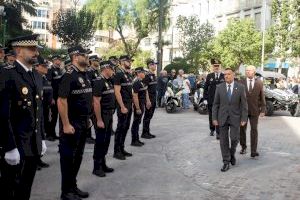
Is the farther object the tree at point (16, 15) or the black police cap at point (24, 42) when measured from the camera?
the tree at point (16, 15)

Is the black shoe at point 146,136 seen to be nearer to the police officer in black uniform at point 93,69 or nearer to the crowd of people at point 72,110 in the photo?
the crowd of people at point 72,110

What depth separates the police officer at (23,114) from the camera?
213 inches

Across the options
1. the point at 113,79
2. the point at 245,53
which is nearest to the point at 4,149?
the point at 113,79

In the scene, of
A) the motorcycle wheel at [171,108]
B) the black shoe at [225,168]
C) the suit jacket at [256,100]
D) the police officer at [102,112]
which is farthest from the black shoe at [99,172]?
the motorcycle wheel at [171,108]

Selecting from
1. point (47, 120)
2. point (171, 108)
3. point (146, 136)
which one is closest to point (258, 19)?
point (171, 108)

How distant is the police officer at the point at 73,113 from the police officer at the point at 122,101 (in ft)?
9.53

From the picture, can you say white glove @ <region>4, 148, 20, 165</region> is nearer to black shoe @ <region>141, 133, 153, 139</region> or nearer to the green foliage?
black shoe @ <region>141, 133, 153, 139</region>

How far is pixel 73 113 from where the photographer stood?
715 centimetres

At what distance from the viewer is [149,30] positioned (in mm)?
60688

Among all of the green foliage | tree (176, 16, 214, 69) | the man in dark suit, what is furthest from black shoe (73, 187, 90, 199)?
tree (176, 16, 214, 69)

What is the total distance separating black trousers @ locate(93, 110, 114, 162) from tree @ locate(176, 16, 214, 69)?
34.8 meters

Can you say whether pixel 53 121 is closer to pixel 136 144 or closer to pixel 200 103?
pixel 136 144

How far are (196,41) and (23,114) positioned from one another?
41865 millimetres

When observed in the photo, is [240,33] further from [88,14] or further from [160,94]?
[160,94]
